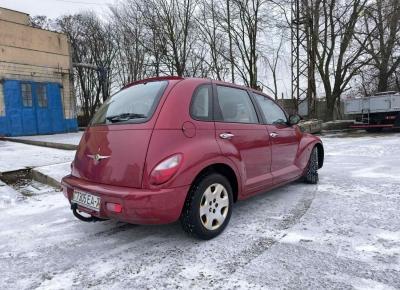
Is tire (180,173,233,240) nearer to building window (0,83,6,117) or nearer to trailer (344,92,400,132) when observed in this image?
trailer (344,92,400,132)

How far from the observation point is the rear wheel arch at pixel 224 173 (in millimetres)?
3787

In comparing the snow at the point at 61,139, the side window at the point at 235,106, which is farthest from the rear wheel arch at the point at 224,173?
the snow at the point at 61,139

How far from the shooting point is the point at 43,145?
42.0 ft

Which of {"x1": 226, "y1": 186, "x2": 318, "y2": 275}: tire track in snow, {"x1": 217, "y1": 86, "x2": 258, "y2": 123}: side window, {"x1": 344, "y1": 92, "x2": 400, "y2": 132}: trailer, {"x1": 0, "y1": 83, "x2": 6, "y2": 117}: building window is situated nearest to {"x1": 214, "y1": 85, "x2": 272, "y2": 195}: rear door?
{"x1": 217, "y1": 86, "x2": 258, "y2": 123}: side window

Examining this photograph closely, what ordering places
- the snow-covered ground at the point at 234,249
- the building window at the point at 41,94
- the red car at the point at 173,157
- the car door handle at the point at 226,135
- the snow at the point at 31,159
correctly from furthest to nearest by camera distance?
1. the building window at the point at 41,94
2. the snow at the point at 31,159
3. the car door handle at the point at 226,135
4. the red car at the point at 173,157
5. the snow-covered ground at the point at 234,249

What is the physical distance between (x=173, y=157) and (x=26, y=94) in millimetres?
17506

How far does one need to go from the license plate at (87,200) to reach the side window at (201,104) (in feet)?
4.16

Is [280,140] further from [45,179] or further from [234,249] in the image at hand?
[45,179]

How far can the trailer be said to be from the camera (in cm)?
1692

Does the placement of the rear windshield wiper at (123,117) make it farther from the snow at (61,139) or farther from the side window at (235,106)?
the snow at (61,139)

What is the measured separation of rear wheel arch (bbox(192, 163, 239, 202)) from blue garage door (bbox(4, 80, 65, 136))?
1652 cm

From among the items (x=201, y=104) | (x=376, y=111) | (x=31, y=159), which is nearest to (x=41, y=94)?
(x=31, y=159)

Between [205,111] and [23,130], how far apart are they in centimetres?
1677

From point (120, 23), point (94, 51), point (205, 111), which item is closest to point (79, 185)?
point (205, 111)
